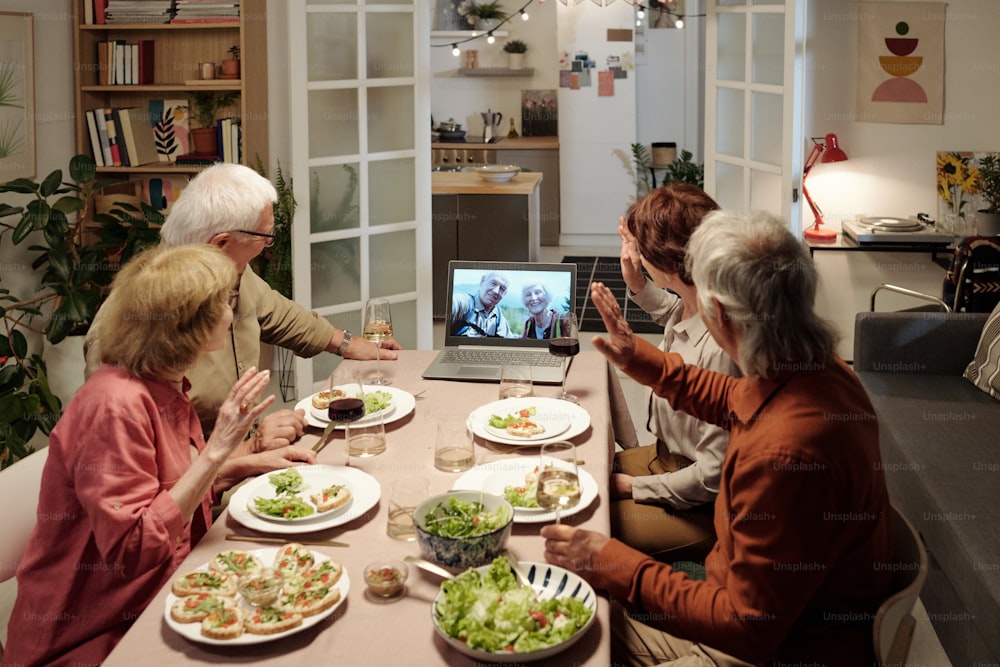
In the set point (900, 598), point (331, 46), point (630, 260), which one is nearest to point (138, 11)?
point (331, 46)

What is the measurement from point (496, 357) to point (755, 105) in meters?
2.52

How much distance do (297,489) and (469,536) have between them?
0.52m

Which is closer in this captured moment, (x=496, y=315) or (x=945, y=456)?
(x=496, y=315)

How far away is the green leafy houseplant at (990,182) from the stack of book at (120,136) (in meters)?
4.10

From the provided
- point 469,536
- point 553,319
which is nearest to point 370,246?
point 553,319

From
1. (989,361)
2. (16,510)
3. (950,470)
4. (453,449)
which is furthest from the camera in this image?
(989,361)

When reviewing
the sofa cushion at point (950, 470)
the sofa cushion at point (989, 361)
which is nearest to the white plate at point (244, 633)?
the sofa cushion at point (950, 470)

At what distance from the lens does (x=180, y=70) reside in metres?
5.04

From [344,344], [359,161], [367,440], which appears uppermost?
[359,161]

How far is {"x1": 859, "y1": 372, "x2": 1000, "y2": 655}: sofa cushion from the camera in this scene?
2693 millimetres

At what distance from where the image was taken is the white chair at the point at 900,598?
1657 mm

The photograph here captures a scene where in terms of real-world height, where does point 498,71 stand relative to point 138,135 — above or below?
above

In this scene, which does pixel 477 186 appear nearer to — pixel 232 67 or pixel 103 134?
pixel 232 67

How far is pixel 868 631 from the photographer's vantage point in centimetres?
174
